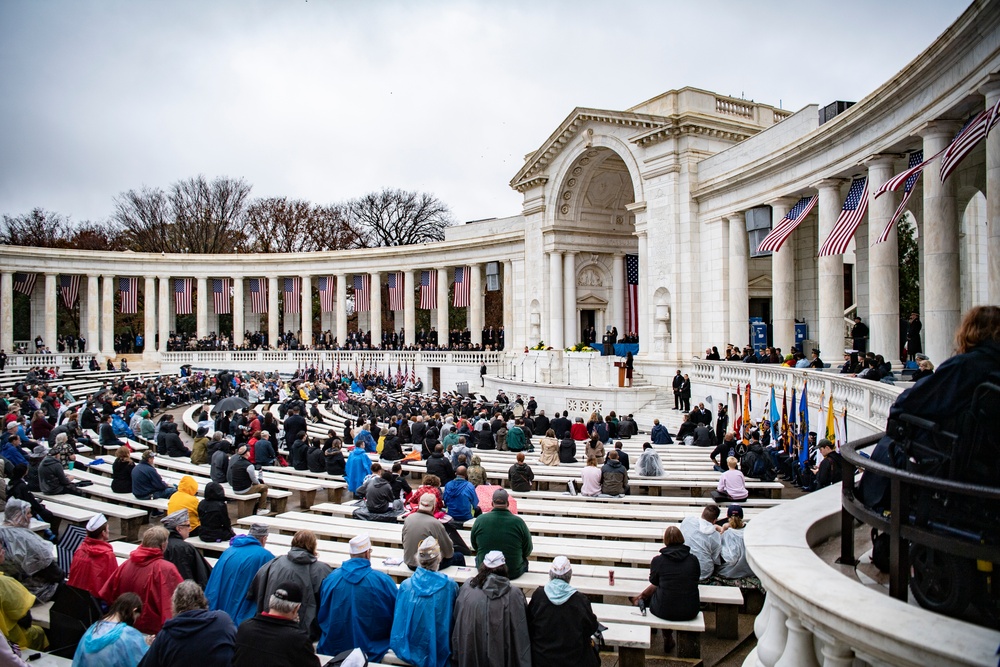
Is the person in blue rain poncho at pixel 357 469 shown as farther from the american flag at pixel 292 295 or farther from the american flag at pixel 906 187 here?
the american flag at pixel 292 295

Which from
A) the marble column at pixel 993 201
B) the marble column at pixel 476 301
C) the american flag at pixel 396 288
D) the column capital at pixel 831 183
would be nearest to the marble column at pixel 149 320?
the american flag at pixel 396 288

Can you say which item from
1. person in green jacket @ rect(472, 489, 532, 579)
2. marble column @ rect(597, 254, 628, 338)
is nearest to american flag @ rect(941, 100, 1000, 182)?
person in green jacket @ rect(472, 489, 532, 579)

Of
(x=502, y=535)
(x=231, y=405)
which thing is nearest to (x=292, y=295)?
(x=231, y=405)

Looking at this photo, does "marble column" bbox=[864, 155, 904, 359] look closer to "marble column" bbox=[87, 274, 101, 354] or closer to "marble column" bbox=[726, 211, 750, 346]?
"marble column" bbox=[726, 211, 750, 346]

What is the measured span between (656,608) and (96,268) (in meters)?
52.6

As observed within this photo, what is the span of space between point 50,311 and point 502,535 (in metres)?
50.8

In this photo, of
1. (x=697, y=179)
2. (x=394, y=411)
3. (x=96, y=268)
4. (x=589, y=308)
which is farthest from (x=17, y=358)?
(x=697, y=179)

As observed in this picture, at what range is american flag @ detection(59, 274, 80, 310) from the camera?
47.3 metres

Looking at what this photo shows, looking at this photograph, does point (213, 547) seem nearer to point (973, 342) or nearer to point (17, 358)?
point (973, 342)

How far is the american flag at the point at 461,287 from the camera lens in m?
45.4

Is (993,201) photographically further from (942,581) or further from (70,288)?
(70,288)

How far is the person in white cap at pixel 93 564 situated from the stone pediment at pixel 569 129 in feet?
92.7

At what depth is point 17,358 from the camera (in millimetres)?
43344

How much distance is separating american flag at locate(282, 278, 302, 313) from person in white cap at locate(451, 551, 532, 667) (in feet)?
158
